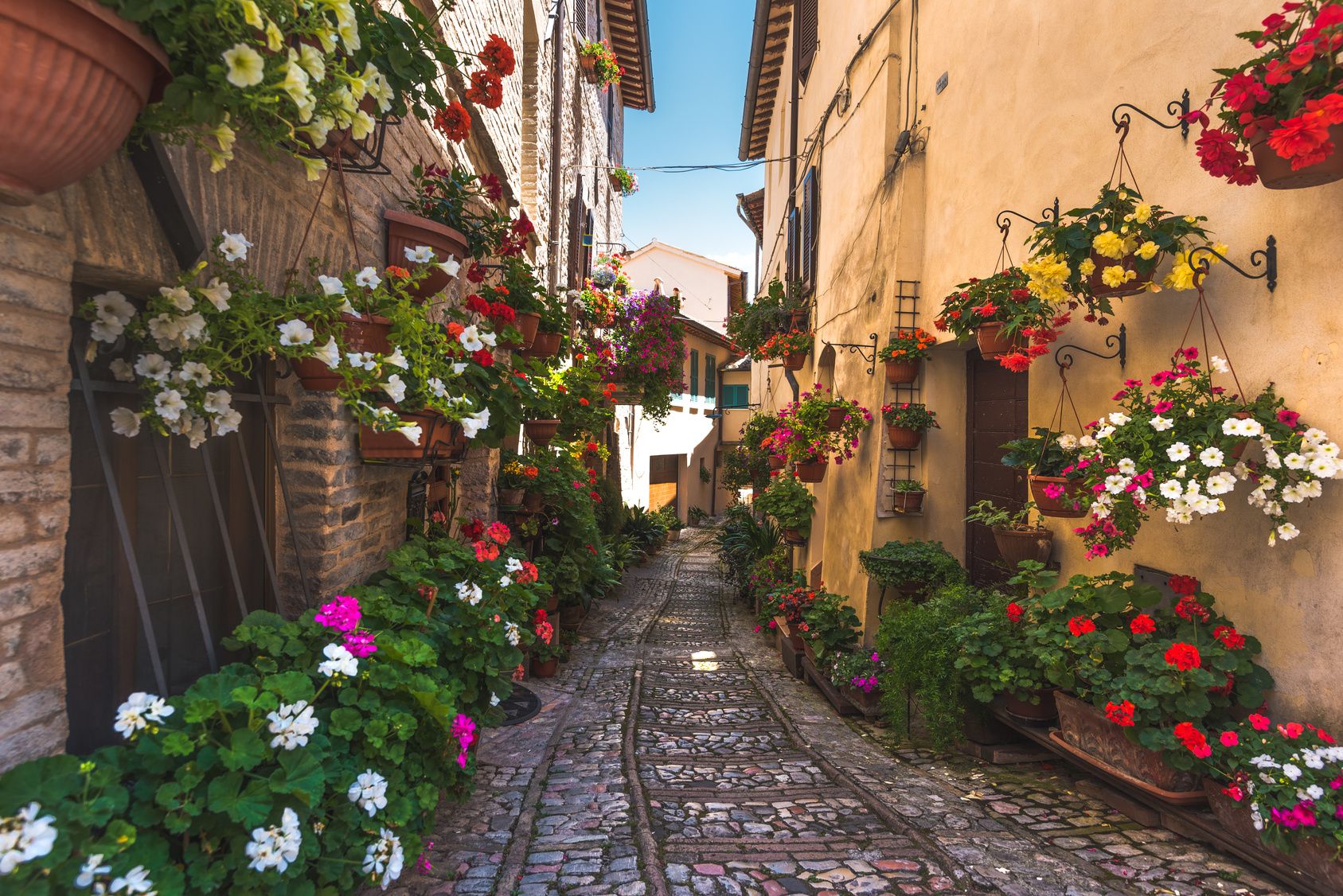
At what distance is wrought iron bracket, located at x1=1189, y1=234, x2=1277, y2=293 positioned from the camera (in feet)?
8.42

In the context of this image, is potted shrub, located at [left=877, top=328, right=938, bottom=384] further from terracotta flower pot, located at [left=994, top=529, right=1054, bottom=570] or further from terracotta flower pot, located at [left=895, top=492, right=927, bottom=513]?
terracotta flower pot, located at [left=994, top=529, right=1054, bottom=570]

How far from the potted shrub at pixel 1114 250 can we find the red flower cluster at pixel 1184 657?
4.40 ft

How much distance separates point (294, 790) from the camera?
1671 millimetres

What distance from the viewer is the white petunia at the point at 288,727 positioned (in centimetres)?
173

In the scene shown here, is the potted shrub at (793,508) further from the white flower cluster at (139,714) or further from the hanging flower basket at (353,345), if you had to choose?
the white flower cluster at (139,714)

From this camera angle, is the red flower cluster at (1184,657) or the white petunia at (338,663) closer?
the white petunia at (338,663)

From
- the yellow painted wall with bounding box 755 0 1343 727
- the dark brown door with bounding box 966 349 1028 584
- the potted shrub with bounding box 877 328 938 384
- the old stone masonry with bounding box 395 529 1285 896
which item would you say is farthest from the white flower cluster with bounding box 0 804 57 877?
the potted shrub with bounding box 877 328 938 384

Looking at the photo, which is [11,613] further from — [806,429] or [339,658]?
[806,429]

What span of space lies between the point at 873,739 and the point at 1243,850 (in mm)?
2318

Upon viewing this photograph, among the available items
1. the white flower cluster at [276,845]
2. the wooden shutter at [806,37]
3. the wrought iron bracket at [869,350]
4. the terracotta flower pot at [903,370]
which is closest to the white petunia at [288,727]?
the white flower cluster at [276,845]

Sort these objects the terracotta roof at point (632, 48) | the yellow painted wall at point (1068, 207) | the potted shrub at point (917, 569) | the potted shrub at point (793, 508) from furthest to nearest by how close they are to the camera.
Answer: the terracotta roof at point (632, 48) → the potted shrub at point (793, 508) → the potted shrub at point (917, 569) → the yellow painted wall at point (1068, 207)

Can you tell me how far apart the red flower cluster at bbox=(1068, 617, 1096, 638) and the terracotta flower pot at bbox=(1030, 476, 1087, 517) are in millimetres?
456

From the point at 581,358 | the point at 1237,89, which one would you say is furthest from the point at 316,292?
the point at 581,358

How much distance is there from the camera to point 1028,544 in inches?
149
